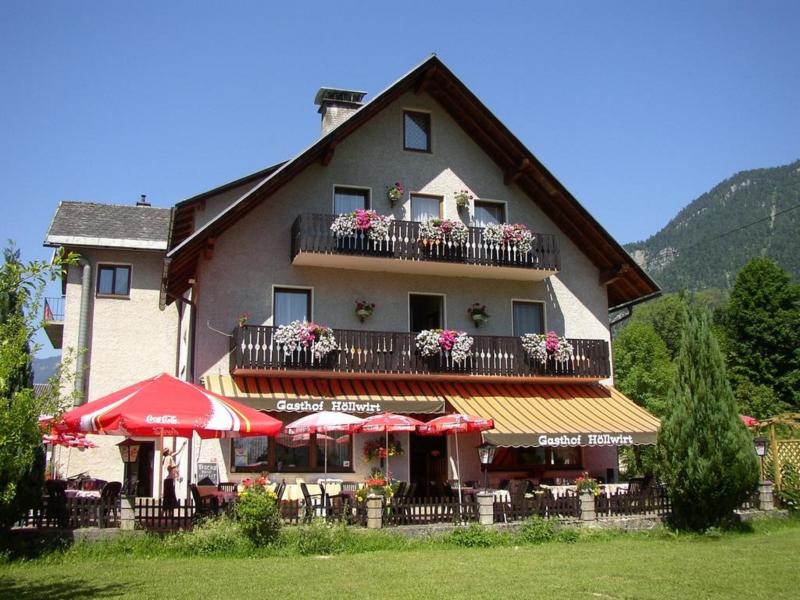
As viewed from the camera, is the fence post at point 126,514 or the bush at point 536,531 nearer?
the fence post at point 126,514

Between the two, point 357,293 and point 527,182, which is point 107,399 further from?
point 527,182

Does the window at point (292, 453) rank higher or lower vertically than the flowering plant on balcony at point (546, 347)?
lower

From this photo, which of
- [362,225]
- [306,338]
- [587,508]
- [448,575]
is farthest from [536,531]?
[362,225]

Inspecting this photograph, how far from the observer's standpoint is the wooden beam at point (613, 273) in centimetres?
2616

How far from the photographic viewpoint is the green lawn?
11.5 m

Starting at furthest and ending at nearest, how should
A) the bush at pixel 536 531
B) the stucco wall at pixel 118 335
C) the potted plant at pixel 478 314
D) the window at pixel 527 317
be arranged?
the stucco wall at pixel 118 335 < the window at pixel 527 317 < the potted plant at pixel 478 314 < the bush at pixel 536 531

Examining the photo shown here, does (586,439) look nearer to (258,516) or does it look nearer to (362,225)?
(362,225)

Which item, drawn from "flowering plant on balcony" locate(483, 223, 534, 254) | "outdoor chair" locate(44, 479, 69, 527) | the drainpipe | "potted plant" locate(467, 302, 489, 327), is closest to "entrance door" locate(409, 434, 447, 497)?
"potted plant" locate(467, 302, 489, 327)

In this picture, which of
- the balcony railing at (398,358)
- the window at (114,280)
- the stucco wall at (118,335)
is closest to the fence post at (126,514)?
the balcony railing at (398,358)

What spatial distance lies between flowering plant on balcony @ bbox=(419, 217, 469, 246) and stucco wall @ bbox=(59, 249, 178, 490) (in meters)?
11.5

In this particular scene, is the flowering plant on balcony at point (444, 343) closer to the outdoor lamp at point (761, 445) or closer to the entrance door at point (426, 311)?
the entrance door at point (426, 311)

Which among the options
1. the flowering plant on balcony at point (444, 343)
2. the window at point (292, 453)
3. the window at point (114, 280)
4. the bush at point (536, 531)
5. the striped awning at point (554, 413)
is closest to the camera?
the bush at point (536, 531)

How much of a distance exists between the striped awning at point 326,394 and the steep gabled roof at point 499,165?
12.5 feet

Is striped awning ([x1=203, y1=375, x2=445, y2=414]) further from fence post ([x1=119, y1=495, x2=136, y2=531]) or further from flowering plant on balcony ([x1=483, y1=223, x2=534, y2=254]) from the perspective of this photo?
fence post ([x1=119, y1=495, x2=136, y2=531])
